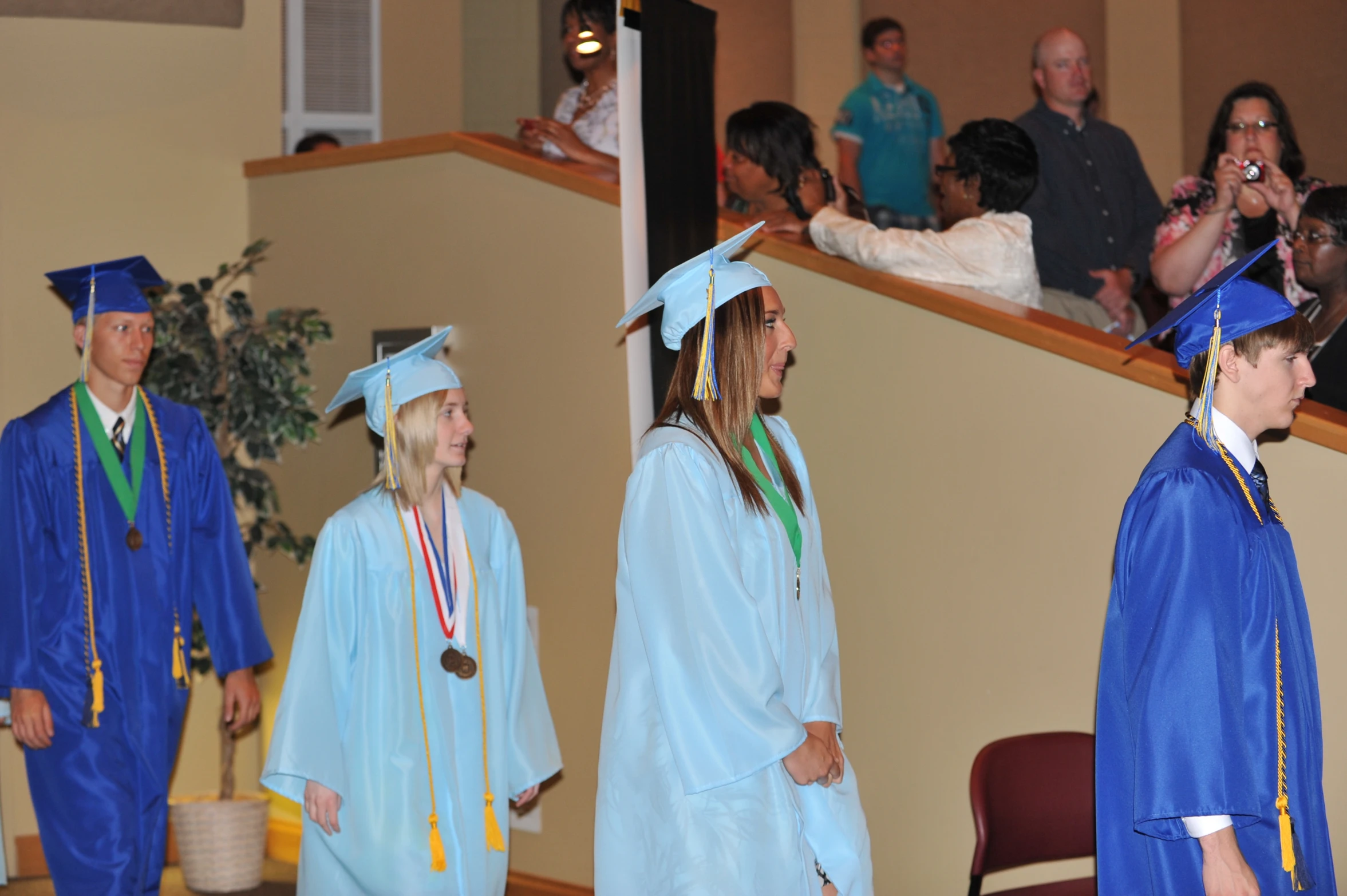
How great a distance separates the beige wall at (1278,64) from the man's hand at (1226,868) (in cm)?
593

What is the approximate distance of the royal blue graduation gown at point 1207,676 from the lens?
2436 millimetres

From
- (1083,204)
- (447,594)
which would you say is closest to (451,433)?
(447,594)

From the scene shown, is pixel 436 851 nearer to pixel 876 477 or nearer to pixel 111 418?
→ pixel 876 477

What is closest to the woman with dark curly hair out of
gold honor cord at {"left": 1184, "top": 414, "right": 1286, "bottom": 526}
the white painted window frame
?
gold honor cord at {"left": 1184, "top": 414, "right": 1286, "bottom": 526}

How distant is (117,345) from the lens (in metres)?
4.19

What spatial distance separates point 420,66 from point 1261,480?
540 cm

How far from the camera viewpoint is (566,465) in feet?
15.6

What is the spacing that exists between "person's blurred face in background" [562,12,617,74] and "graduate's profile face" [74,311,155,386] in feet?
6.23

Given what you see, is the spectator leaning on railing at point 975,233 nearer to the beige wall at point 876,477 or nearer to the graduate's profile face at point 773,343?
the beige wall at point 876,477

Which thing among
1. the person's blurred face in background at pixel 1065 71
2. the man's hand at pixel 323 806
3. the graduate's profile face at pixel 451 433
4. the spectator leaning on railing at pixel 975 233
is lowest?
the man's hand at pixel 323 806

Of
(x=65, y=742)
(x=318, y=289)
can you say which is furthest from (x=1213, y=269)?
(x=65, y=742)

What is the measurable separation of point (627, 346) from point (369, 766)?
1351 millimetres

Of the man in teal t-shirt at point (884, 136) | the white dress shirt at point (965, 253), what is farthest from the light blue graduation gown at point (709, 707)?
the man in teal t-shirt at point (884, 136)

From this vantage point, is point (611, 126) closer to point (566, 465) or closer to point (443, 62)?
→ point (566, 465)
